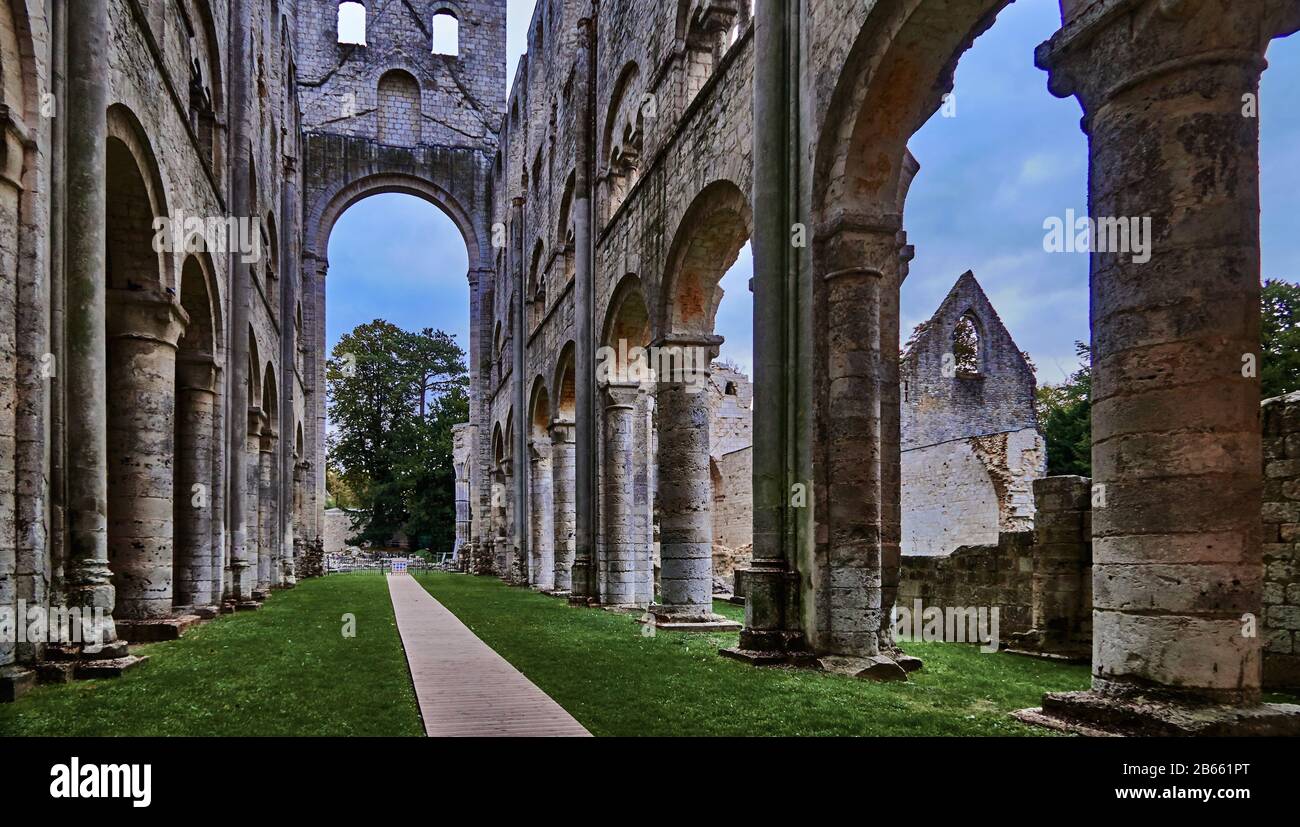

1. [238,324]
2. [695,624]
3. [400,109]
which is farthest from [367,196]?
[695,624]

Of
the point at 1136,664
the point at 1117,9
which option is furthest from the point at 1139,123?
the point at 1136,664

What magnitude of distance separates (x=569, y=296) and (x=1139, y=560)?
1518 centimetres

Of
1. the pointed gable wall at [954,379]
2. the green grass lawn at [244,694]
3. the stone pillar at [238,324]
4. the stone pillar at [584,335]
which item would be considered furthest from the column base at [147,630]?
the pointed gable wall at [954,379]

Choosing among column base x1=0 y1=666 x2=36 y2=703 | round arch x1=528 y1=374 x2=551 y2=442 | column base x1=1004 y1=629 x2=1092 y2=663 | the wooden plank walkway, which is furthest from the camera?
round arch x1=528 y1=374 x2=551 y2=442

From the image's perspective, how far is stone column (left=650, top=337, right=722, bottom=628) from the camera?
478 inches

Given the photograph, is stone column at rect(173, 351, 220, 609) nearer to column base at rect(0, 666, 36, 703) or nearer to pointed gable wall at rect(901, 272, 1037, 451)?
column base at rect(0, 666, 36, 703)

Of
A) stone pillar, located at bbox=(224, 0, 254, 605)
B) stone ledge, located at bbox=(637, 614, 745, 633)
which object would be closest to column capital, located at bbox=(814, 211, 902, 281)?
stone ledge, located at bbox=(637, 614, 745, 633)

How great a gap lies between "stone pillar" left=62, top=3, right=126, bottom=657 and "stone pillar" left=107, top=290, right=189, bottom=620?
8.05 ft

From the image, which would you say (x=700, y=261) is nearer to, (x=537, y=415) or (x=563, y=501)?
(x=563, y=501)

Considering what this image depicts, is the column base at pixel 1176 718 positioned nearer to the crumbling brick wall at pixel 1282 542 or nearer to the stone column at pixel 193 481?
the crumbling brick wall at pixel 1282 542

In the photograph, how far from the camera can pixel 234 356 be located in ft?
50.4

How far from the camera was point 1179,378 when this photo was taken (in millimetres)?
4688

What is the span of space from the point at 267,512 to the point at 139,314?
11.3 meters

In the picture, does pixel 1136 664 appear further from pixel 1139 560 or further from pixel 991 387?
pixel 991 387
